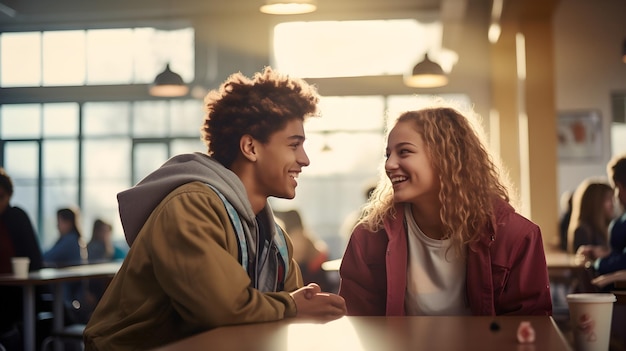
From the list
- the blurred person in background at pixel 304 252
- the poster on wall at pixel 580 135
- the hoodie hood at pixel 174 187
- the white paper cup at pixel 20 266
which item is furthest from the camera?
the poster on wall at pixel 580 135


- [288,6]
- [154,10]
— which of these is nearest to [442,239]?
[288,6]

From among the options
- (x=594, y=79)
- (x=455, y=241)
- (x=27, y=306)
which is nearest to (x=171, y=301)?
(x=455, y=241)

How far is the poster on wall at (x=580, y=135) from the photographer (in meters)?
11.5

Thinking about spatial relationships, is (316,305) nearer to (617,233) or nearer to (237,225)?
(237,225)

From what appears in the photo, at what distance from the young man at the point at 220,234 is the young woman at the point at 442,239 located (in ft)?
0.81

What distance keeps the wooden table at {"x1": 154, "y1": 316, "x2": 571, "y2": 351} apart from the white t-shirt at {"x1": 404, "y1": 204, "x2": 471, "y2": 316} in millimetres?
358

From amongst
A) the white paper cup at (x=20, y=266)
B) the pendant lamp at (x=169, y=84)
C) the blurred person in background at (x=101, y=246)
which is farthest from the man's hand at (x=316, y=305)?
the blurred person in background at (x=101, y=246)

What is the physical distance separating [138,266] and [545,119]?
6.36m

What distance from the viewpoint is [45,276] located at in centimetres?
535

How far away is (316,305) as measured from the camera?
6.98ft

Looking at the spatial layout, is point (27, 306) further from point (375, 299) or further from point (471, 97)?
point (471, 97)

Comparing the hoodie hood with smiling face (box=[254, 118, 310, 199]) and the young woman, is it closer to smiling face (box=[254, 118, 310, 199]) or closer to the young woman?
smiling face (box=[254, 118, 310, 199])

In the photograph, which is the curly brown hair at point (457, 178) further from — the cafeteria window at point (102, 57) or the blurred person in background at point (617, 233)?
the cafeteria window at point (102, 57)

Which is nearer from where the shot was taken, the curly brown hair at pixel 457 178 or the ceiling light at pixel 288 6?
the curly brown hair at pixel 457 178
